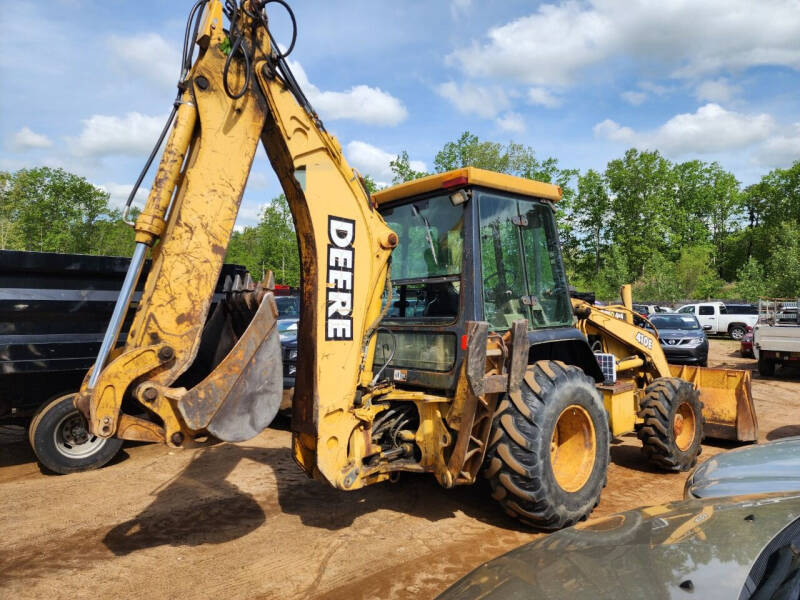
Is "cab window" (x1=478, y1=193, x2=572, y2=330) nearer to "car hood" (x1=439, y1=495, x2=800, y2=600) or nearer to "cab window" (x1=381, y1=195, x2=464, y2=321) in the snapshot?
"cab window" (x1=381, y1=195, x2=464, y2=321)

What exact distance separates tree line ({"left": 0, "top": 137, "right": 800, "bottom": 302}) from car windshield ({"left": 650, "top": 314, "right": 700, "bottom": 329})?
627 centimetres

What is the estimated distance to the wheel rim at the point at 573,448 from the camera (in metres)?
4.07

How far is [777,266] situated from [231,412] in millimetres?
34673

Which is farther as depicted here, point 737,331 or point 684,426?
point 737,331

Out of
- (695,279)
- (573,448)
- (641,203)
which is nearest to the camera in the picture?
(573,448)

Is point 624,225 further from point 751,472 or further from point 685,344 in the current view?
point 751,472

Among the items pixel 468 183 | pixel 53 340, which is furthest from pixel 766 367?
pixel 53 340

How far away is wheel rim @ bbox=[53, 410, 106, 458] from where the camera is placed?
18.1 ft

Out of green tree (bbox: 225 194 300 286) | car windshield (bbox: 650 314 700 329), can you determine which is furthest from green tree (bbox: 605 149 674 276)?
car windshield (bbox: 650 314 700 329)

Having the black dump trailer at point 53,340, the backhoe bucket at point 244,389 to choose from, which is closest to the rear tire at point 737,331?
the black dump trailer at point 53,340

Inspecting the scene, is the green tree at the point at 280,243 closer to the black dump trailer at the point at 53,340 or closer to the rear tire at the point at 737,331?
the rear tire at the point at 737,331

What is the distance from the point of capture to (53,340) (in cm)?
539

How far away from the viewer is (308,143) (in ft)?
11.0

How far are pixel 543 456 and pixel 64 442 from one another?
4864 millimetres
